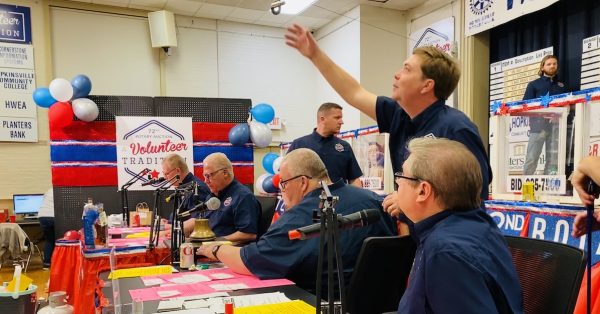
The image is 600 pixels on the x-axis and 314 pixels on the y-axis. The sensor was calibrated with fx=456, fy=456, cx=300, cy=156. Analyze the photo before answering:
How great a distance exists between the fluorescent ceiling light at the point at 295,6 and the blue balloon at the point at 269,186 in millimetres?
2562

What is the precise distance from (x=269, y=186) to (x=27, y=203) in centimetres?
372

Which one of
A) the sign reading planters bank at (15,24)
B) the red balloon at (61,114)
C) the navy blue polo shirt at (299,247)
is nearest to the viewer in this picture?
the navy blue polo shirt at (299,247)

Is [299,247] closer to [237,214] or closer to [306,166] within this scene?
[306,166]

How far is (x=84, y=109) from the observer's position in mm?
5133

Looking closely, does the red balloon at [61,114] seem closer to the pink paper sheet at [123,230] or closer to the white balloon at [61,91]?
the white balloon at [61,91]

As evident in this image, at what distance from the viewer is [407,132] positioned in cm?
191

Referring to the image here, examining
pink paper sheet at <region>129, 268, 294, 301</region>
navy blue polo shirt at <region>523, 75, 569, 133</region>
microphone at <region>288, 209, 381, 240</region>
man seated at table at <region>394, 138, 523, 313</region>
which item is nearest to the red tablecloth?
pink paper sheet at <region>129, 268, 294, 301</region>

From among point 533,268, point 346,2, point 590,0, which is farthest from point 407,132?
point 346,2

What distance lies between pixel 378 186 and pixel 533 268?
4148mm

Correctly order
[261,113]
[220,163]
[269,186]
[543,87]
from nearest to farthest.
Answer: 1. [220,163]
2. [543,87]
3. [261,113]
4. [269,186]

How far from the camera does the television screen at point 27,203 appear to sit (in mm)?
6770

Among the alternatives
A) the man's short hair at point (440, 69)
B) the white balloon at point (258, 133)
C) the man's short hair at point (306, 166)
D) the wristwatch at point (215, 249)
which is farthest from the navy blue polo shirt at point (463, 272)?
the white balloon at point (258, 133)

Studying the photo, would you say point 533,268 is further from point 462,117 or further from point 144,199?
point 144,199

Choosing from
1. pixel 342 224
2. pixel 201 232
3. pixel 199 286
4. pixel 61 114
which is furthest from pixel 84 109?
pixel 342 224
